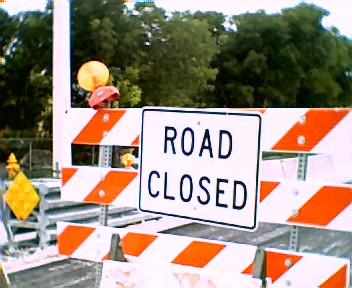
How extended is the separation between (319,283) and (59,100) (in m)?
11.2

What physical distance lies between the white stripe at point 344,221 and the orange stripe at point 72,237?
183 centimetres

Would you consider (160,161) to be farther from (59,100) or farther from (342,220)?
(59,100)

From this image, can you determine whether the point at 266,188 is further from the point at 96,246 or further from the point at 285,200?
the point at 96,246

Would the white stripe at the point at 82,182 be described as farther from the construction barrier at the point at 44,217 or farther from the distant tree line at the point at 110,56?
the distant tree line at the point at 110,56

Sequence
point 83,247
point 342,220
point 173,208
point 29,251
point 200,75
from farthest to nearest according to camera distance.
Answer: point 200,75 < point 29,251 < point 83,247 < point 173,208 < point 342,220

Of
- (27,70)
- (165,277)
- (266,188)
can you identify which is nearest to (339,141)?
(266,188)

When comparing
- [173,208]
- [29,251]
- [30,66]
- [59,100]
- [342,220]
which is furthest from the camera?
[30,66]

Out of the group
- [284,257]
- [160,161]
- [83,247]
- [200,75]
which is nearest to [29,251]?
[83,247]

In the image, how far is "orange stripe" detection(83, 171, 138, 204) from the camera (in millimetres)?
4191

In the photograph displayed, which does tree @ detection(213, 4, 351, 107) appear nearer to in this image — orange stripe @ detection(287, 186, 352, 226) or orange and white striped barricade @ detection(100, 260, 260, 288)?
orange and white striped barricade @ detection(100, 260, 260, 288)

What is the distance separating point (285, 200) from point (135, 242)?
1175mm

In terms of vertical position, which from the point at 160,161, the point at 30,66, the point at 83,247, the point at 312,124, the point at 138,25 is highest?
the point at 138,25

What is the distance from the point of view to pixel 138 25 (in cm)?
2641

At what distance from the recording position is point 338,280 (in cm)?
339
